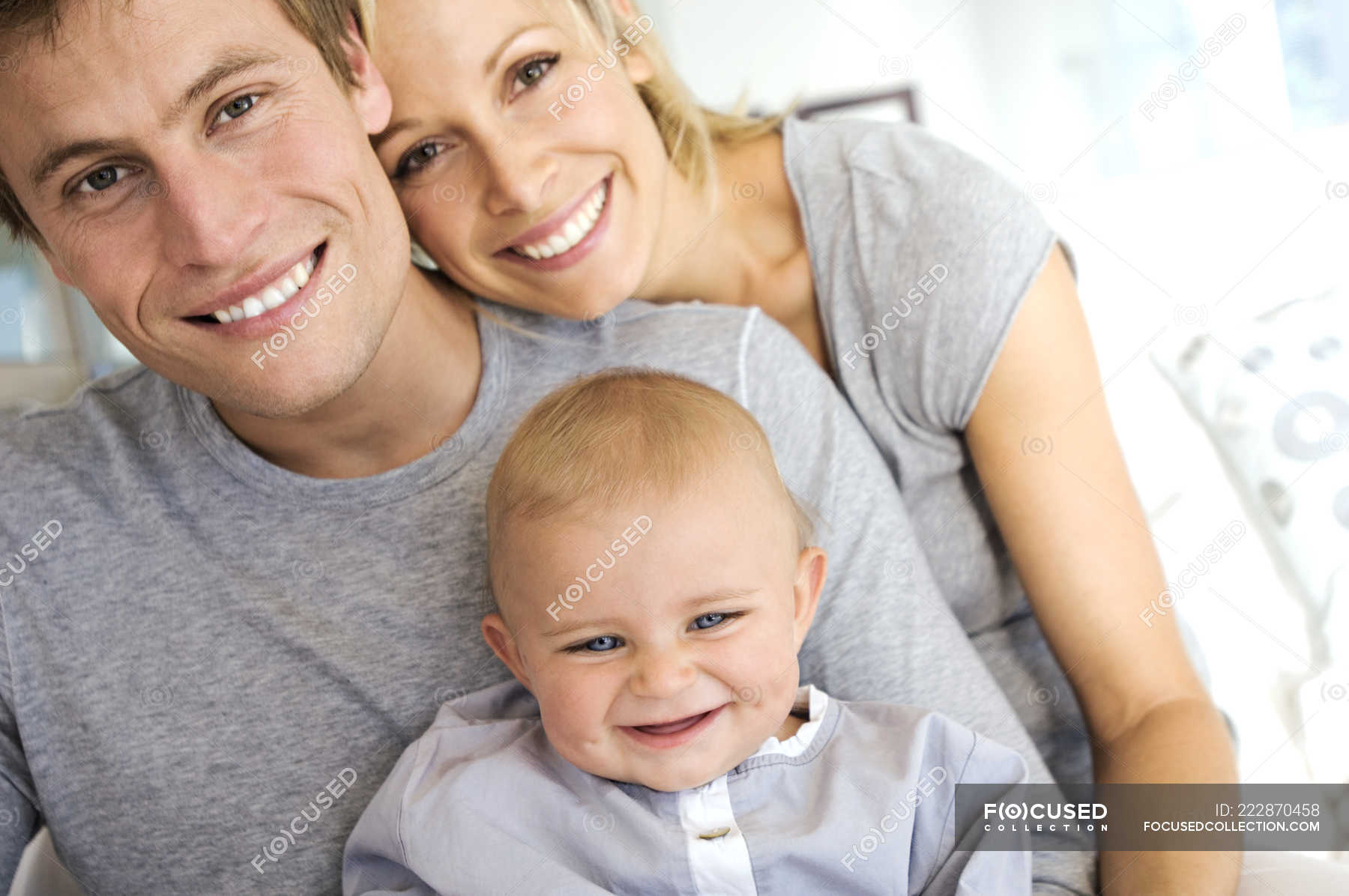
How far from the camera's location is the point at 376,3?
1309 millimetres

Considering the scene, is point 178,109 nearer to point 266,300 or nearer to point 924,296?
point 266,300

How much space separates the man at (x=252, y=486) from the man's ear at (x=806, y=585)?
0.11 meters

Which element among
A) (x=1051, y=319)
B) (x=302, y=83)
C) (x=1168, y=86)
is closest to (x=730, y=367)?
(x=1051, y=319)

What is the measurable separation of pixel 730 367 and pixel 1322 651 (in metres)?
0.98

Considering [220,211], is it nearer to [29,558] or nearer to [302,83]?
[302,83]

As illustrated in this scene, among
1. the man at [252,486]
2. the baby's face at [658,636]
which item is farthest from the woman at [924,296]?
the baby's face at [658,636]

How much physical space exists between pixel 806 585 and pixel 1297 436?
0.92m

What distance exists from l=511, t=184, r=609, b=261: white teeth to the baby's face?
0.47m

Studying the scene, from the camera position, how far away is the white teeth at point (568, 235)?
1.42 metres

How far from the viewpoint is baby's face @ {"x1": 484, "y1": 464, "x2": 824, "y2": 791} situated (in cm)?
104

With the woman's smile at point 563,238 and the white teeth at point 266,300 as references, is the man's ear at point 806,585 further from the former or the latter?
the white teeth at point 266,300

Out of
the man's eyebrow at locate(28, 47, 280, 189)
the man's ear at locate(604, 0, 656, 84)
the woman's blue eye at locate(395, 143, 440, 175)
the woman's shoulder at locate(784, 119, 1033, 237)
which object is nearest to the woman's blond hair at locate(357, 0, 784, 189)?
the man's ear at locate(604, 0, 656, 84)

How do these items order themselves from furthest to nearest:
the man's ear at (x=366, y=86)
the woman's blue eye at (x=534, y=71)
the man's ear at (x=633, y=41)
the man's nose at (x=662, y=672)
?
1. the man's ear at (x=633, y=41)
2. the woman's blue eye at (x=534, y=71)
3. the man's ear at (x=366, y=86)
4. the man's nose at (x=662, y=672)

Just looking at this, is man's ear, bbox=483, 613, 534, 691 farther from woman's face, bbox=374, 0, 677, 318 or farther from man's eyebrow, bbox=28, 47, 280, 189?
man's eyebrow, bbox=28, 47, 280, 189
